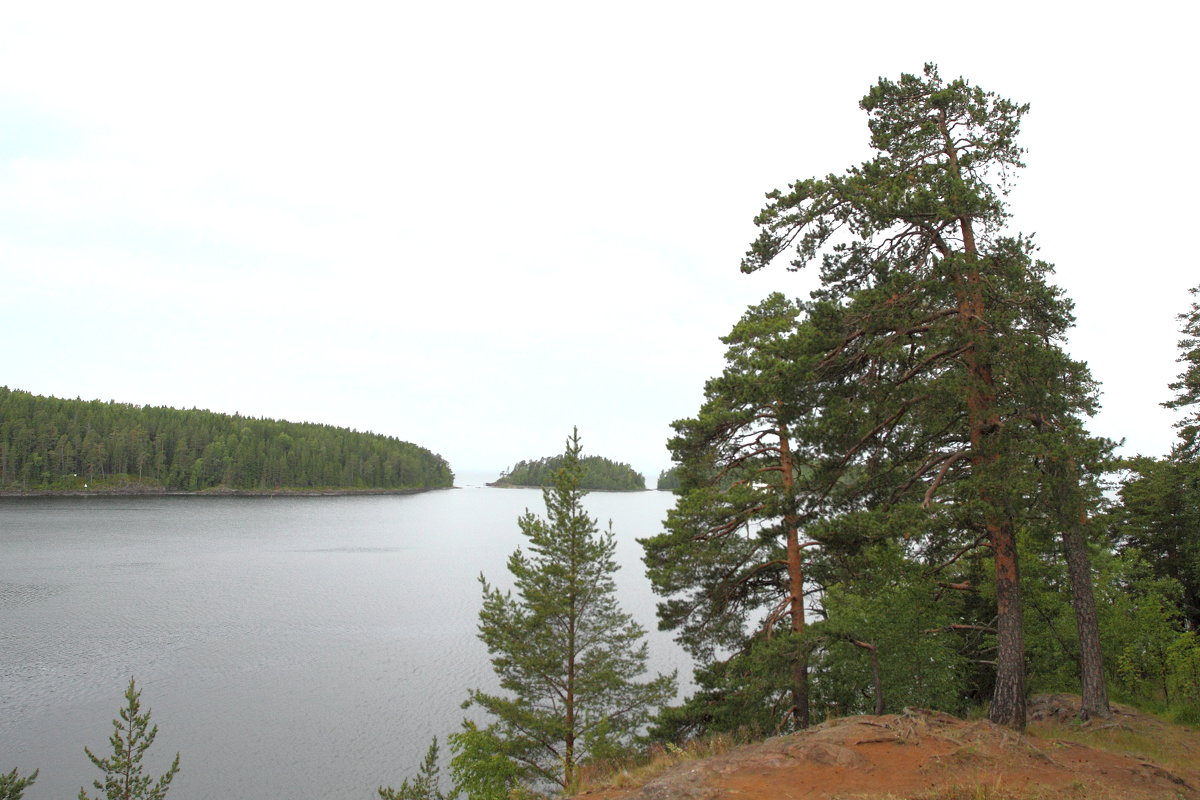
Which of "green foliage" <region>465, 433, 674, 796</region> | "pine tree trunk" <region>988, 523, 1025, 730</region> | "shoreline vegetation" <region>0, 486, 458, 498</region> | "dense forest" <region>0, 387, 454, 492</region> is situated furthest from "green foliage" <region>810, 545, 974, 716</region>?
"dense forest" <region>0, 387, 454, 492</region>

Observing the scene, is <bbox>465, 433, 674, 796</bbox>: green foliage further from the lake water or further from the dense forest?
the dense forest

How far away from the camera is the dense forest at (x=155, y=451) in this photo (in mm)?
125500

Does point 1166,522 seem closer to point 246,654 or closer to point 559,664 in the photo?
point 559,664

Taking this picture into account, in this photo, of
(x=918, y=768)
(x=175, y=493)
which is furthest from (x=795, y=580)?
(x=175, y=493)

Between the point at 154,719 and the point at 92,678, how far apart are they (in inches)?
228

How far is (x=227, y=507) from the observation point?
11562cm

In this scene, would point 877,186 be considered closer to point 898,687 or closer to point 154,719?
point 898,687

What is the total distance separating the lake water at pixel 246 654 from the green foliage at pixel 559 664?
4971mm

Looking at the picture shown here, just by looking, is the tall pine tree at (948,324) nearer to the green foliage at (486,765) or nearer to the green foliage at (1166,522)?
the green foliage at (486,765)

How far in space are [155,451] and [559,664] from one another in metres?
153

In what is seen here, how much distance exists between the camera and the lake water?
21.3m

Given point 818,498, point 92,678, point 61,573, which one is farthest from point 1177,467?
point 61,573

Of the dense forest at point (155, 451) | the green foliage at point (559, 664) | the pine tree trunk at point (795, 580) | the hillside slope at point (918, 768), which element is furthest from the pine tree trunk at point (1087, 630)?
the dense forest at point (155, 451)

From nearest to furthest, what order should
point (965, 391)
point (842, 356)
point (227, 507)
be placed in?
1. point (965, 391)
2. point (842, 356)
3. point (227, 507)
